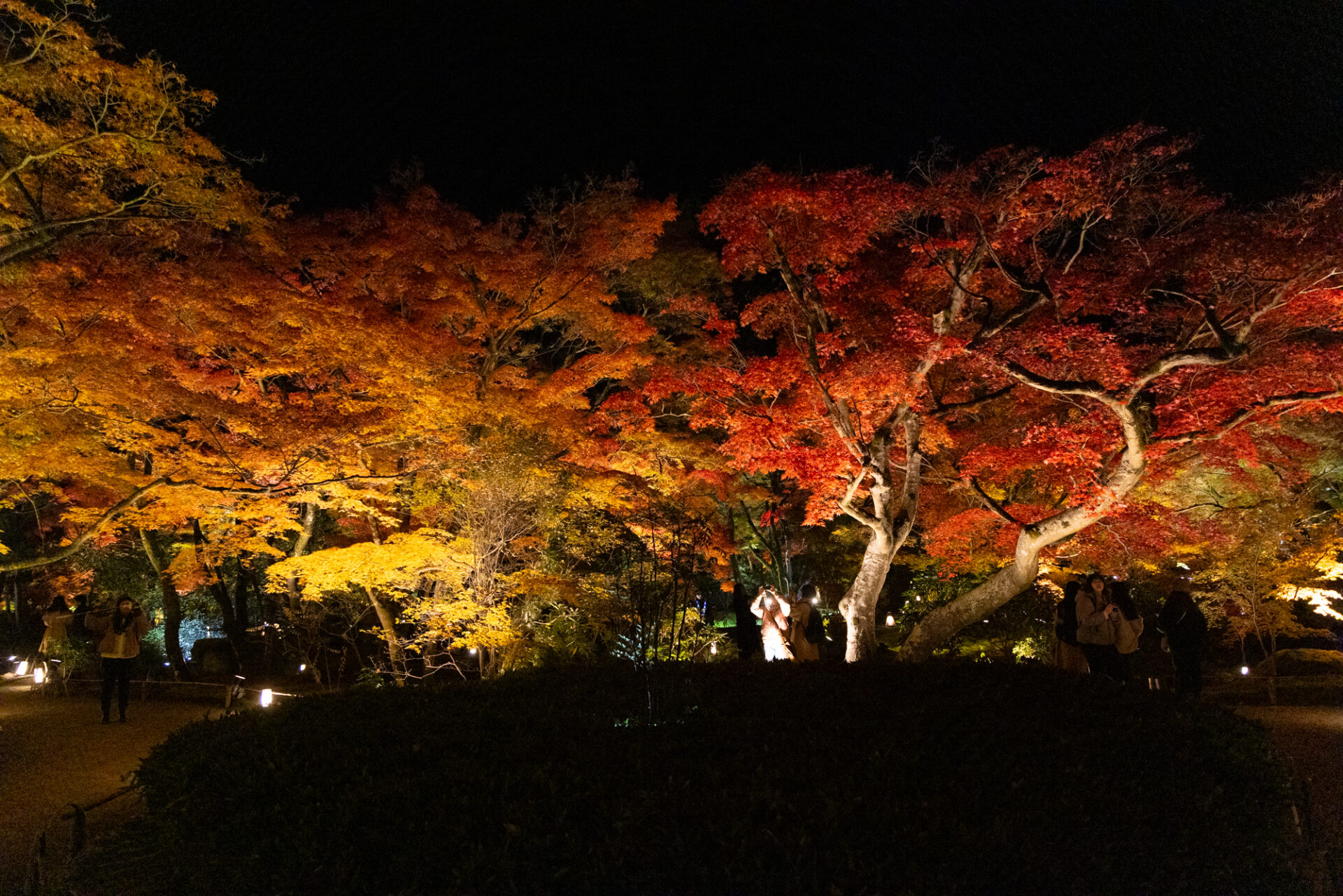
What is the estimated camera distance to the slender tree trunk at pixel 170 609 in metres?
15.0

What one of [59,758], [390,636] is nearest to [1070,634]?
[390,636]

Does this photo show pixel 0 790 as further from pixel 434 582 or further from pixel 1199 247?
pixel 1199 247

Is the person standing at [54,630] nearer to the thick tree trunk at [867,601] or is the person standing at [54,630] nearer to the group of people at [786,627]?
the group of people at [786,627]

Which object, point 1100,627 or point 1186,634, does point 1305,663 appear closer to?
point 1186,634

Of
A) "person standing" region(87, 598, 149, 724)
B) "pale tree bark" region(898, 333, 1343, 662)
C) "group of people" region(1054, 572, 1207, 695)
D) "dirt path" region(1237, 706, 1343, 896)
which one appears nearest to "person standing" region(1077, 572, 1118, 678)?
"group of people" region(1054, 572, 1207, 695)

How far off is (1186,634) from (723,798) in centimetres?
777

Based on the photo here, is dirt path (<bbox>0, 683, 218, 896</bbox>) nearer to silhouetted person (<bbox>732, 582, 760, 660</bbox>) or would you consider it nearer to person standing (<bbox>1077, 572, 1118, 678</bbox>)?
silhouetted person (<bbox>732, 582, 760, 660</bbox>)

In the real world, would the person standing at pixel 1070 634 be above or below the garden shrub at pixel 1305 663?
above

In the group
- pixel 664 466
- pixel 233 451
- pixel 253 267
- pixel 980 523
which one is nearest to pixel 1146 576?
pixel 980 523

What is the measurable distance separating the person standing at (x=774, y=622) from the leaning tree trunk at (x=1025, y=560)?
4.78 ft

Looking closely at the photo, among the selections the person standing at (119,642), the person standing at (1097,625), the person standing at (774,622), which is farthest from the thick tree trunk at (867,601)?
the person standing at (119,642)

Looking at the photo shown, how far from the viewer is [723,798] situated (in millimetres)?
3254

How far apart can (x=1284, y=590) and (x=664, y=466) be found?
35.7 feet

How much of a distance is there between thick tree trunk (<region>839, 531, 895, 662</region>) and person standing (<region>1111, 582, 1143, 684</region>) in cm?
319
